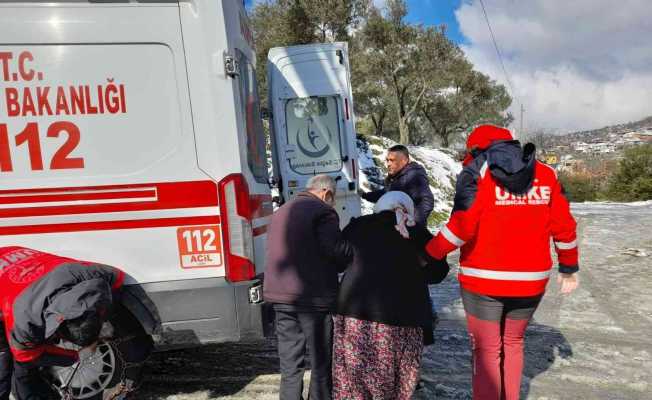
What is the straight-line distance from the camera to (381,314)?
236cm

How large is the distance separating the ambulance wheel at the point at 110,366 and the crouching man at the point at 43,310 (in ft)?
0.49

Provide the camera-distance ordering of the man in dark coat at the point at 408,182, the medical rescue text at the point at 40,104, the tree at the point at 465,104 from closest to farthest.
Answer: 1. the medical rescue text at the point at 40,104
2. the man in dark coat at the point at 408,182
3. the tree at the point at 465,104

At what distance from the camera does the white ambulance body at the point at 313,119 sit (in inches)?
239

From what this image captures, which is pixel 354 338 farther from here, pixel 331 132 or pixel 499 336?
pixel 331 132

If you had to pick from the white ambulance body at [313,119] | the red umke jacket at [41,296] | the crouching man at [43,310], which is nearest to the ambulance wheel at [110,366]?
the crouching man at [43,310]

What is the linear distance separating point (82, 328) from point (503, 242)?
85.8 inches

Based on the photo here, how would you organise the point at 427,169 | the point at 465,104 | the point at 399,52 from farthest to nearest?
the point at 465,104, the point at 399,52, the point at 427,169

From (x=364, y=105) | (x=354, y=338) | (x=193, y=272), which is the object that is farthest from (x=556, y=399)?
(x=364, y=105)

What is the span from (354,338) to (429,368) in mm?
1507

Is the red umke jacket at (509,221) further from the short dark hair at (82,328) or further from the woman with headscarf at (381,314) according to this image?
the short dark hair at (82,328)

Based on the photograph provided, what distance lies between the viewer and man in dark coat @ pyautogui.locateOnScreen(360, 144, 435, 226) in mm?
4051

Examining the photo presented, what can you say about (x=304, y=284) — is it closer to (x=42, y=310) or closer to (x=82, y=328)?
(x=82, y=328)

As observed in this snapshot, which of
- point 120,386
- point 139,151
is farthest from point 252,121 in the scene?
point 120,386

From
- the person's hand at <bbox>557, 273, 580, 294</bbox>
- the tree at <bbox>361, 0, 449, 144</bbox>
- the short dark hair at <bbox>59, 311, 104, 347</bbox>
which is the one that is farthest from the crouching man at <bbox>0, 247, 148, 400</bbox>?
the tree at <bbox>361, 0, 449, 144</bbox>
